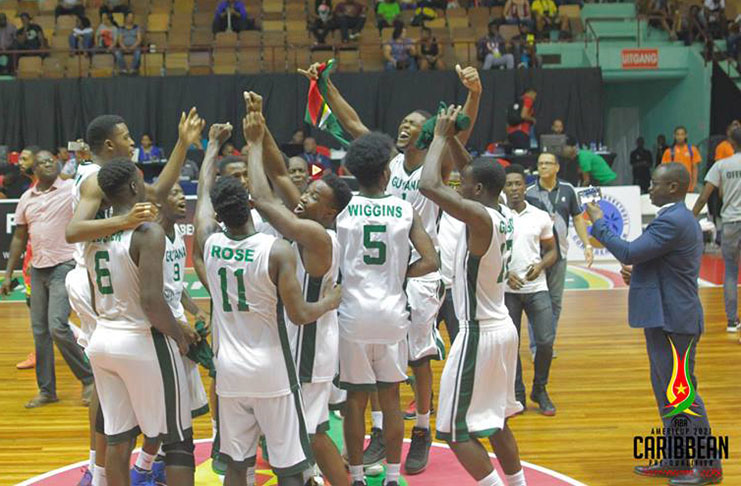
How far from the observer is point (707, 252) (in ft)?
50.4

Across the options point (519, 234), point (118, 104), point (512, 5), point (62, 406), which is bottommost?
point (62, 406)

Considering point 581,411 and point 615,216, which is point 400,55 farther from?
point 581,411

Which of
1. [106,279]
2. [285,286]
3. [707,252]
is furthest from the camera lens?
[707,252]

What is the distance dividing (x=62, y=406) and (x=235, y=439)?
3.72 metres

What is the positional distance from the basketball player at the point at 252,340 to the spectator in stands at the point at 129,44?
16298 millimetres

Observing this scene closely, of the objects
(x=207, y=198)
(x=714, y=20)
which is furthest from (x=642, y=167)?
(x=207, y=198)

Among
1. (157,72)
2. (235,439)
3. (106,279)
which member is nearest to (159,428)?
(235,439)

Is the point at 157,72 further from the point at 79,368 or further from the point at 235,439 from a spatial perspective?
the point at 235,439

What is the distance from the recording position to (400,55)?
19.8m

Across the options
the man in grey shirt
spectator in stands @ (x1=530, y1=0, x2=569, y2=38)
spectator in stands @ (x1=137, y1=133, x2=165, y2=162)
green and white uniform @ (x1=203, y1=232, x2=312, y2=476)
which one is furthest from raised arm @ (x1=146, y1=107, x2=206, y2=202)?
spectator in stands @ (x1=530, y1=0, x2=569, y2=38)

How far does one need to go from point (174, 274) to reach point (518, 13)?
1706 centimetres

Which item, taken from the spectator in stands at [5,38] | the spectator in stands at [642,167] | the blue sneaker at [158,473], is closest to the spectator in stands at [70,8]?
the spectator in stands at [5,38]

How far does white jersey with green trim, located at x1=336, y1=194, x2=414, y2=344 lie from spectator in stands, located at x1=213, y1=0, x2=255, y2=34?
16.6 m

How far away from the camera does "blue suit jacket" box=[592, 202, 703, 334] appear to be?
5.52 meters
